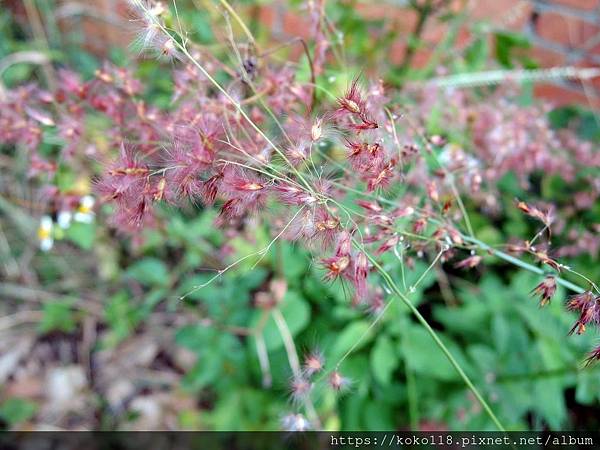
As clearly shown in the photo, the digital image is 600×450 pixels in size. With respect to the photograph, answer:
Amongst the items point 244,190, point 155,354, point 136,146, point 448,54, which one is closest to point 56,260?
point 155,354

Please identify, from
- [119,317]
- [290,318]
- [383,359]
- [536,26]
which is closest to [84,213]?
[119,317]

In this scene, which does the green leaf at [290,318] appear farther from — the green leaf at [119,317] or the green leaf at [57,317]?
the green leaf at [57,317]

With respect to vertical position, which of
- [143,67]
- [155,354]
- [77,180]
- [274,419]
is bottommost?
[155,354]

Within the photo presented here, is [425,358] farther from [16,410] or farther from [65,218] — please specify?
[16,410]

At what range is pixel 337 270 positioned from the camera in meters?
0.51

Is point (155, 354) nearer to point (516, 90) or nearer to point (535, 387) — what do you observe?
point (535, 387)

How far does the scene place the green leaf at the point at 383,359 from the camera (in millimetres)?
1143

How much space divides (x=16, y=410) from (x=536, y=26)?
189 cm

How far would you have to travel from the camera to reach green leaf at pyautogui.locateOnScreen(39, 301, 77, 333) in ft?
5.12

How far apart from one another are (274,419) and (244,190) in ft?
2.85

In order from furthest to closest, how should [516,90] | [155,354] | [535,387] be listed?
[155,354]
[516,90]
[535,387]

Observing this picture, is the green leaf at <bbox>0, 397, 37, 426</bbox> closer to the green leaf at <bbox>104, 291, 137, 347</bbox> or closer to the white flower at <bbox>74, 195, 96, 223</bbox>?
the green leaf at <bbox>104, 291, 137, 347</bbox>

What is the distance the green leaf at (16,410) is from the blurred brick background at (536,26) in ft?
3.53

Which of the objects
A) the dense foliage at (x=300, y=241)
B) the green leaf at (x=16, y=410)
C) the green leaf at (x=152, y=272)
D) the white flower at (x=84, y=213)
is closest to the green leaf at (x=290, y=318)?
the dense foliage at (x=300, y=241)
